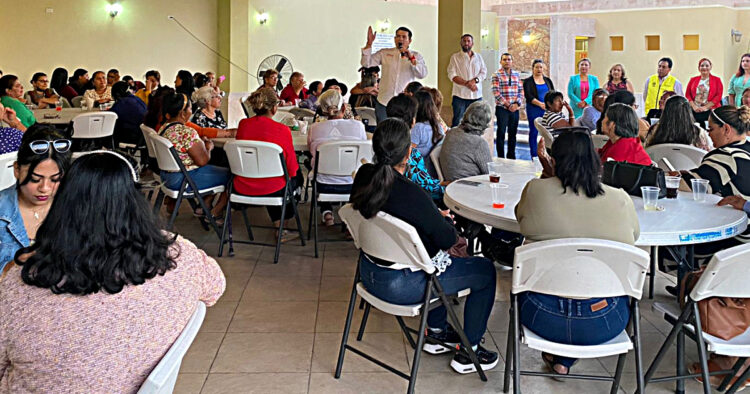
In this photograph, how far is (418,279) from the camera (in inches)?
113

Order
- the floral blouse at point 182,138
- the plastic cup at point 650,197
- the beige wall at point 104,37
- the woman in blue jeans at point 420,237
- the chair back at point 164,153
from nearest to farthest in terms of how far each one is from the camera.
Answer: the woman in blue jeans at point 420,237
the plastic cup at point 650,197
the chair back at point 164,153
the floral blouse at point 182,138
the beige wall at point 104,37

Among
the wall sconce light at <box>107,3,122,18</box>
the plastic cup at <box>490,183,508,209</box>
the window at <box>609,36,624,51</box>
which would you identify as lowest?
the plastic cup at <box>490,183,508,209</box>

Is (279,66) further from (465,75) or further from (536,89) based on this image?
(536,89)

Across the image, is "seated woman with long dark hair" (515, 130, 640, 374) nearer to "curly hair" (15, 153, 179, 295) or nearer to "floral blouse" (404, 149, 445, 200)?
"floral blouse" (404, 149, 445, 200)

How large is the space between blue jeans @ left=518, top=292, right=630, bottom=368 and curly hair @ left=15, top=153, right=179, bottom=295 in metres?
1.48

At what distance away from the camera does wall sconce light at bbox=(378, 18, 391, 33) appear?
1539cm

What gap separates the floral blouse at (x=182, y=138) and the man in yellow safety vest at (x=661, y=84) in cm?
635

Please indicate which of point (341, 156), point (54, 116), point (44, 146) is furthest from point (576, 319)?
point (54, 116)

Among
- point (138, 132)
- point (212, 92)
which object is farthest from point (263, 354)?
point (138, 132)

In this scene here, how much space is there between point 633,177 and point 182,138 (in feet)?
10.4

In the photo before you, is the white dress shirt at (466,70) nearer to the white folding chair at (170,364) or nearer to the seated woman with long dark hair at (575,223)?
the seated woman with long dark hair at (575,223)

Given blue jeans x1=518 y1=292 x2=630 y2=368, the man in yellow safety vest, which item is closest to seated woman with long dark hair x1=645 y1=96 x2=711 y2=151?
blue jeans x1=518 y1=292 x2=630 y2=368

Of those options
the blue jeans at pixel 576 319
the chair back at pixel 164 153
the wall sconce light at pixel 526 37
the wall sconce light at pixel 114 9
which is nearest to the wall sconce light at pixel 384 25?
the wall sconce light at pixel 526 37

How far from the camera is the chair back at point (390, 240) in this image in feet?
8.60
